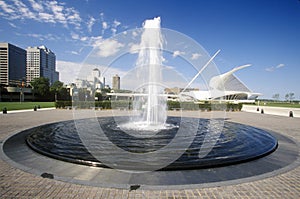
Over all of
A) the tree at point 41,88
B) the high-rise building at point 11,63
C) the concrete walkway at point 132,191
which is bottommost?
the concrete walkway at point 132,191

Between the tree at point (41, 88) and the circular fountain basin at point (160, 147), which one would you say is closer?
the circular fountain basin at point (160, 147)

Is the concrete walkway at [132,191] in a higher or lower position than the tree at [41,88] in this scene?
lower

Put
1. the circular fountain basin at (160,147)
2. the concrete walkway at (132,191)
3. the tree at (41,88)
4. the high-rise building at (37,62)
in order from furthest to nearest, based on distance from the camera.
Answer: the high-rise building at (37,62) < the tree at (41,88) < the circular fountain basin at (160,147) < the concrete walkway at (132,191)

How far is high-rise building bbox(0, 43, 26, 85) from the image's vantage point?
80375mm

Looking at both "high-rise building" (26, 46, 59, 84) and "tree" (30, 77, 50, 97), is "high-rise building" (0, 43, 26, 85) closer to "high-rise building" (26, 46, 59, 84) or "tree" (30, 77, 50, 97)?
"high-rise building" (26, 46, 59, 84)

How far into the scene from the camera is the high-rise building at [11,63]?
264 feet

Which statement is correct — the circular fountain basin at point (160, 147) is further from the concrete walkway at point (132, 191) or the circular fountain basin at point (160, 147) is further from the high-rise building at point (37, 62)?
the high-rise building at point (37, 62)

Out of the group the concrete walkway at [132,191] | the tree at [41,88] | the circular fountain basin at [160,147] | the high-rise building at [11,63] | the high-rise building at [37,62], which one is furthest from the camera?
the high-rise building at [37,62]

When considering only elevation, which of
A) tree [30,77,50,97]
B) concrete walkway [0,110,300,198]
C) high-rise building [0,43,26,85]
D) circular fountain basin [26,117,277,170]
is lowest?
concrete walkway [0,110,300,198]

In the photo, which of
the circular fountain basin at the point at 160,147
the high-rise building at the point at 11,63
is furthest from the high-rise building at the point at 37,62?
the circular fountain basin at the point at 160,147

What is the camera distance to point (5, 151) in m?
6.22

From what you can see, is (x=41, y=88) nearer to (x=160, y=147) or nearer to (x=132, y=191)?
(x=160, y=147)

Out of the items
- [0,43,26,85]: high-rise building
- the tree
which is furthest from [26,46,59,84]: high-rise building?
the tree

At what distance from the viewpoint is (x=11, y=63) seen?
86000 mm
